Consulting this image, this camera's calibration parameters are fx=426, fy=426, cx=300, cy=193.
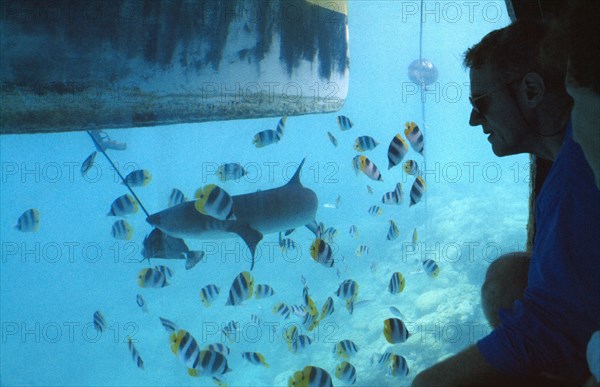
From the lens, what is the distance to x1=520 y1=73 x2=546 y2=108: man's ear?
164 cm

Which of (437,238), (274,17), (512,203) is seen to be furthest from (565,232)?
(512,203)

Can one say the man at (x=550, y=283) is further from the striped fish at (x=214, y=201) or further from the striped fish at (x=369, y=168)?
the striped fish at (x=369, y=168)

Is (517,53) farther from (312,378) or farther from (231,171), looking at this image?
(231,171)

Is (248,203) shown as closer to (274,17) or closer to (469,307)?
(274,17)

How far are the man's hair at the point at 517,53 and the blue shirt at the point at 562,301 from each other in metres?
0.43

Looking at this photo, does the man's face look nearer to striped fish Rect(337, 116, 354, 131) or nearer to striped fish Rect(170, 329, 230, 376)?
striped fish Rect(170, 329, 230, 376)

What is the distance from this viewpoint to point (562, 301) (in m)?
1.28

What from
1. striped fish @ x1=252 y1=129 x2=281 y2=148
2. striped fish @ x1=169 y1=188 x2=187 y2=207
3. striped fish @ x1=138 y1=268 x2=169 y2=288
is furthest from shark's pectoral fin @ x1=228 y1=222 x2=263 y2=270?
striped fish @ x1=252 y1=129 x2=281 y2=148

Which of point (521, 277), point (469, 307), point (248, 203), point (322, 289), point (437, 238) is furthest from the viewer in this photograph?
point (322, 289)

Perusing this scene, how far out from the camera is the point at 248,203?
595 cm

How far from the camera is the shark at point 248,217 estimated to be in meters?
5.79

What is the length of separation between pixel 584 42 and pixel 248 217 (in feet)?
17.2

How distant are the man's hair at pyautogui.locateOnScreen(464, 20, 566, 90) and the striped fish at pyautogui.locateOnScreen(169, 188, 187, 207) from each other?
204 inches

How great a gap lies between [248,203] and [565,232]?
488 cm
